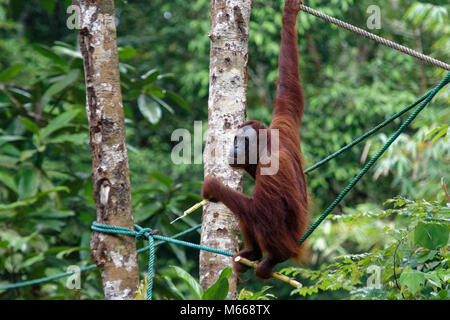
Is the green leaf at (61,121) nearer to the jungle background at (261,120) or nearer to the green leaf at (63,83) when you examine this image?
the jungle background at (261,120)

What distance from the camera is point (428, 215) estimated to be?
9.93ft

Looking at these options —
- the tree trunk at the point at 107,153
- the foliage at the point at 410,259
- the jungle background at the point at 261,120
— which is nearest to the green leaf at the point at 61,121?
the jungle background at the point at 261,120

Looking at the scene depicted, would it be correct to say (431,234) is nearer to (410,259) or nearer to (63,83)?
(410,259)

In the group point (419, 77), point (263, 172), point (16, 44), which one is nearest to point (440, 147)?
point (419, 77)

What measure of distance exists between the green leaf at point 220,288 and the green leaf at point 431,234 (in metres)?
1.10

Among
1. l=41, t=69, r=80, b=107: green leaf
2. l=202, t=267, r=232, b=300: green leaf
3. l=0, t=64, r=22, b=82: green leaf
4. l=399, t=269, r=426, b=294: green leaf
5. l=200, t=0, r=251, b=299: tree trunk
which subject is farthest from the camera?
l=0, t=64, r=22, b=82: green leaf

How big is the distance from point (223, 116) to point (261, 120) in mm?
5251

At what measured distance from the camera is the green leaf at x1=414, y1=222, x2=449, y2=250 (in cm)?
281

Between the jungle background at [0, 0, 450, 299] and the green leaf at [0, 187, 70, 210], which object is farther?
the green leaf at [0, 187, 70, 210]

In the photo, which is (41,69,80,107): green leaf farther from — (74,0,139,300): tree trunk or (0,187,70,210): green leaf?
(74,0,139,300): tree trunk

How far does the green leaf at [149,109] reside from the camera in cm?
506

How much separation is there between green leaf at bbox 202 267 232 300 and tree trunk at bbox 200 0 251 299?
0.49m

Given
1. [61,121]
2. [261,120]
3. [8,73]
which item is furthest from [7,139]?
[261,120]

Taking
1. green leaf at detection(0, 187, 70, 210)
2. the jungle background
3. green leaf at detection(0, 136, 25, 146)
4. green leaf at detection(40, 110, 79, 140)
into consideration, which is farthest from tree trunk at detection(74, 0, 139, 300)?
green leaf at detection(0, 136, 25, 146)
